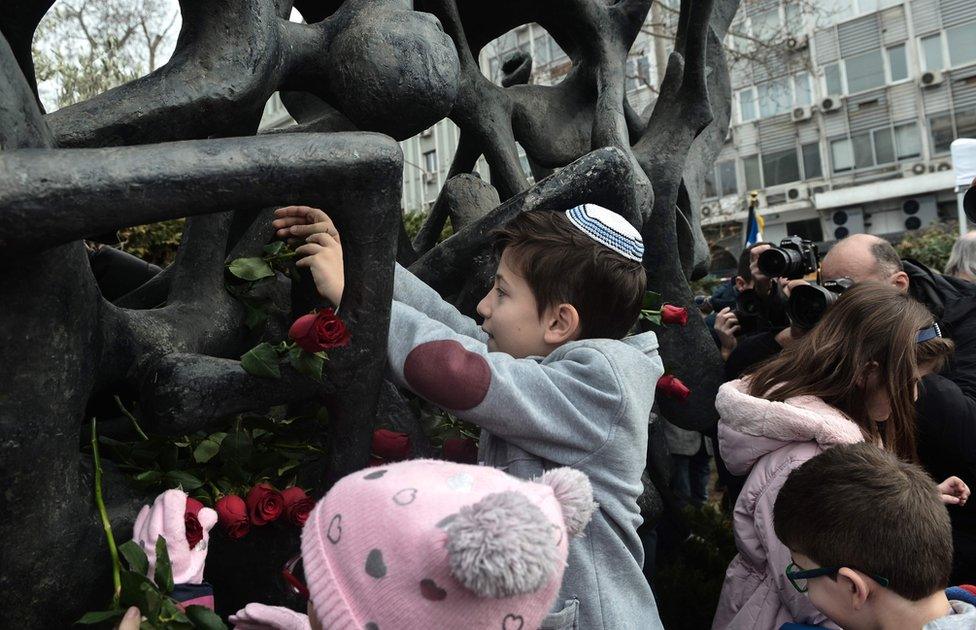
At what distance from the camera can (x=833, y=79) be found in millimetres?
23266

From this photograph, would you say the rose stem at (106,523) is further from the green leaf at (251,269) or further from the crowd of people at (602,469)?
the green leaf at (251,269)

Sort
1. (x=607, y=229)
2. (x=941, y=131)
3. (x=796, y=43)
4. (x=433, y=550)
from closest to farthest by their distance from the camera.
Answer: (x=433, y=550) → (x=607, y=229) → (x=796, y=43) → (x=941, y=131)

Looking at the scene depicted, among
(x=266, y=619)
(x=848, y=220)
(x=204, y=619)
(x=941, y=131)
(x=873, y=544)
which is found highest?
(x=204, y=619)

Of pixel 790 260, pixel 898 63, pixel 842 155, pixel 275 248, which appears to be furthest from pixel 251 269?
pixel 898 63

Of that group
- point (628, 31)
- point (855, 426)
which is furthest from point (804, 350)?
point (628, 31)

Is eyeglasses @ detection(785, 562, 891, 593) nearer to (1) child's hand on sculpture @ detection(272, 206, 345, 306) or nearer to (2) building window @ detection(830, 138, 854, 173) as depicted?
(1) child's hand on sculpture @ detection(272, 206, 345, 306)

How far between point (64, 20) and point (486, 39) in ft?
34.6

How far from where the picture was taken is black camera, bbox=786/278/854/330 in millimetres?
2420

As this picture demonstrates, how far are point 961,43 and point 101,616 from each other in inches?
983

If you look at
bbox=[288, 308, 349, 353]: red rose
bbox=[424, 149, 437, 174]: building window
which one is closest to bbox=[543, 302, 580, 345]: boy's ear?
bbox=[288, 308, 349, 353]: red rose

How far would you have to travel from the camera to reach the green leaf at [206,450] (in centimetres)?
146

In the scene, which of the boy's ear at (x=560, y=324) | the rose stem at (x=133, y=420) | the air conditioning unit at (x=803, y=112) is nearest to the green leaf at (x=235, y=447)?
the rose stem at (x=133, y=420)

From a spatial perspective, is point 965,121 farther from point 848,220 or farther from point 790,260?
point 790,260

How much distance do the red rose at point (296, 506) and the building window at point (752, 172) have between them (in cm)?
2493
